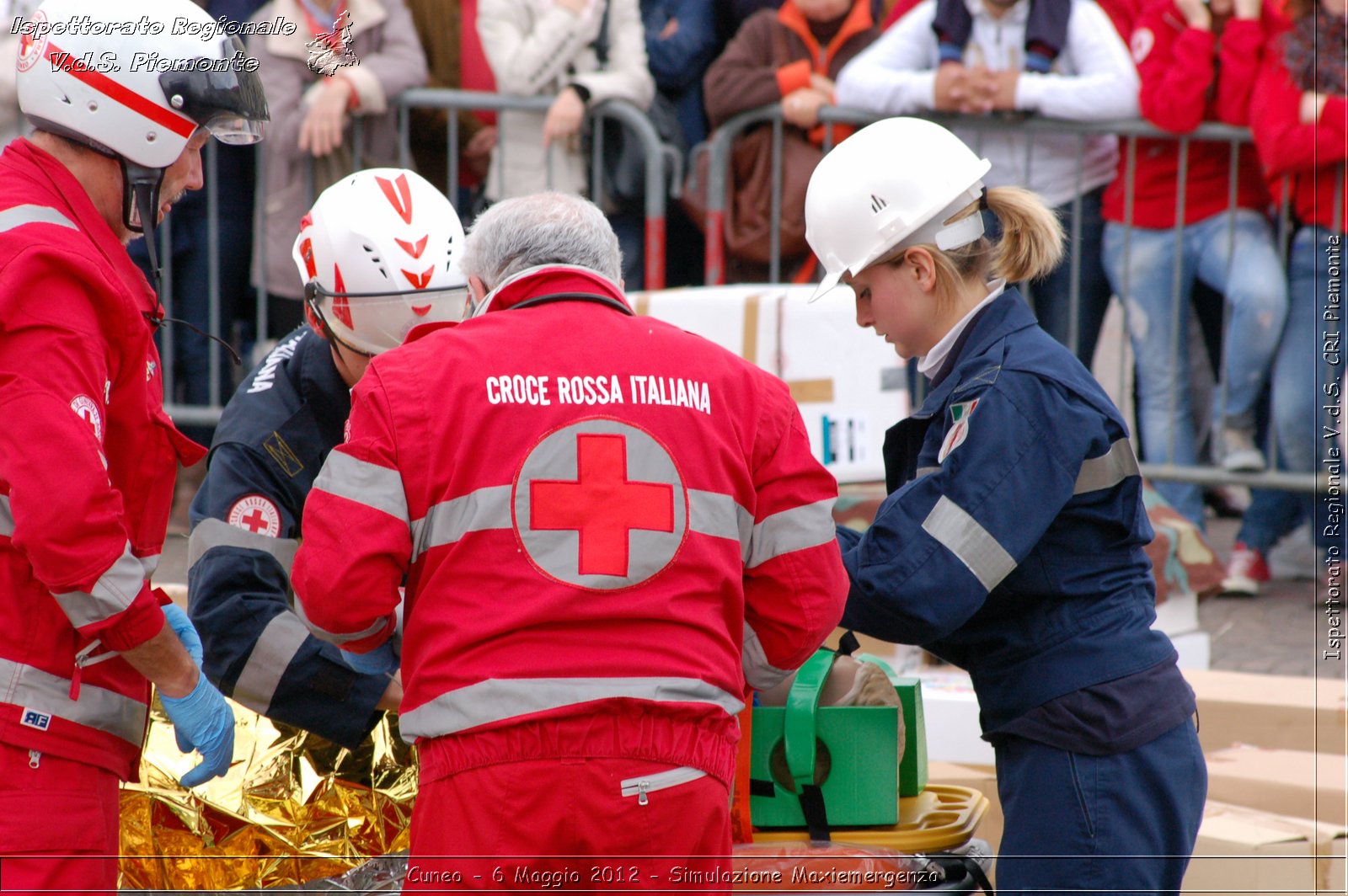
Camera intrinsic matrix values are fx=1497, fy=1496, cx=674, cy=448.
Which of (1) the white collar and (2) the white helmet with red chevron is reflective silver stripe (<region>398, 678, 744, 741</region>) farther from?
(2) the white helmet with red chevron

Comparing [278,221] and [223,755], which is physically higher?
[278,221]

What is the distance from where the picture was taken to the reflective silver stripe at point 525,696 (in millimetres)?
2334

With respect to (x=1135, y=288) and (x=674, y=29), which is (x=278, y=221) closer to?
(x=674, y=29)

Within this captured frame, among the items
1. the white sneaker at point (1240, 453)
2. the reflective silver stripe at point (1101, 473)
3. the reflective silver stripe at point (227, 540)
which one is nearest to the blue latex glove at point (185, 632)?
the reflective silver stripe at point (227, 540)

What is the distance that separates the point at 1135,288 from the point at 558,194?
4658mm

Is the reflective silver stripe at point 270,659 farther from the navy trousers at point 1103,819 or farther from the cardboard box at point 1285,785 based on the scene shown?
the cardboard box at point 1285,785

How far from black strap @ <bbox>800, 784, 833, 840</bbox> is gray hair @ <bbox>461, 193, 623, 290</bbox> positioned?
1200 millimetres

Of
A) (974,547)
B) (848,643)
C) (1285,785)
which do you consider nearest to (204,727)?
(848,643)

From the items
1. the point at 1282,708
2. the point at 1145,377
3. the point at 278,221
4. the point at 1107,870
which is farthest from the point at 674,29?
the point at 1107,870

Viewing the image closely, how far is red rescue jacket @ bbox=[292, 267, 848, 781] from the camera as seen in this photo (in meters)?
2.36

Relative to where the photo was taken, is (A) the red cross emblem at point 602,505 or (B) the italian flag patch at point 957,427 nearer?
(A) the red cross emblem at point 602,505

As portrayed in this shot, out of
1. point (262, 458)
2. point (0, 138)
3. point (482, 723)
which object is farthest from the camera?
point (0, 138)

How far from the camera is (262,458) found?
3.22 metres

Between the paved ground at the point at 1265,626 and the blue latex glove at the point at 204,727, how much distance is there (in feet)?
9.84
